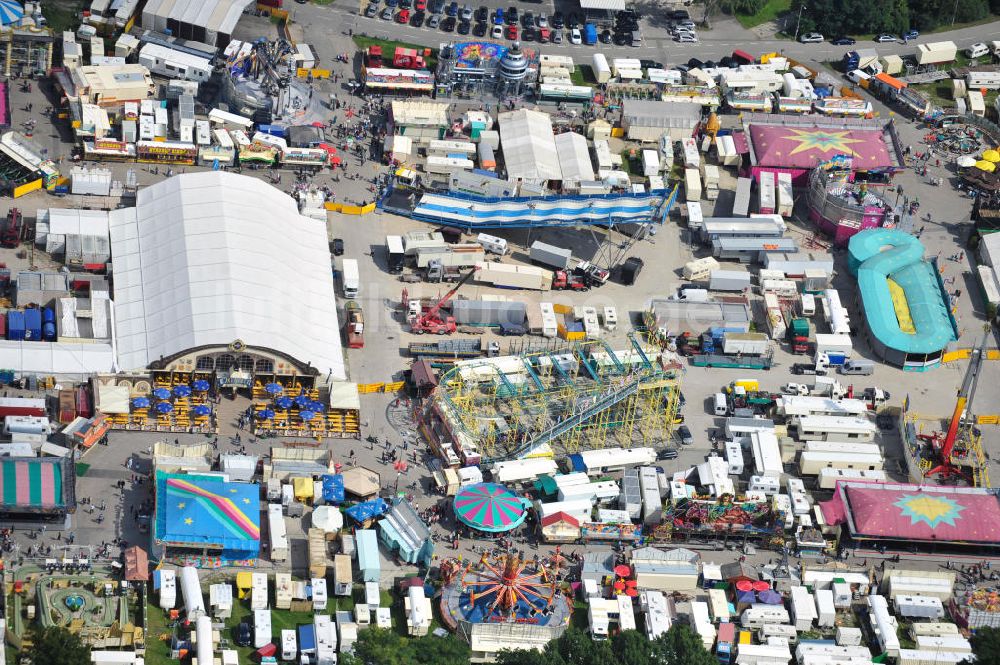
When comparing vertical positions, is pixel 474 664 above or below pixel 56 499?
below

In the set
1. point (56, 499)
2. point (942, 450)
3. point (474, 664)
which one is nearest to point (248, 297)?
point (56, 499)

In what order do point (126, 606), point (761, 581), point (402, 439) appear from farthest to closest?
point (402, 439) → point (761, 581) → point (126, 606)

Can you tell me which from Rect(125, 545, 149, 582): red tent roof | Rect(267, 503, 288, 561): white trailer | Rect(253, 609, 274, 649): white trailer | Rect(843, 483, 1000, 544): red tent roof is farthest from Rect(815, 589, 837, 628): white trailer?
Rect(125, 545, 149, 582): red tent roof

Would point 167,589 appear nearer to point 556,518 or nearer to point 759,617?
point 556,518

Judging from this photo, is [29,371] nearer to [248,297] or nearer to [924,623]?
[248,297]

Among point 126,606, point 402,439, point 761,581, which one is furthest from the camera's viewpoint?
point 402,439

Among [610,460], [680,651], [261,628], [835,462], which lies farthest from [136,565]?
[835,462]
